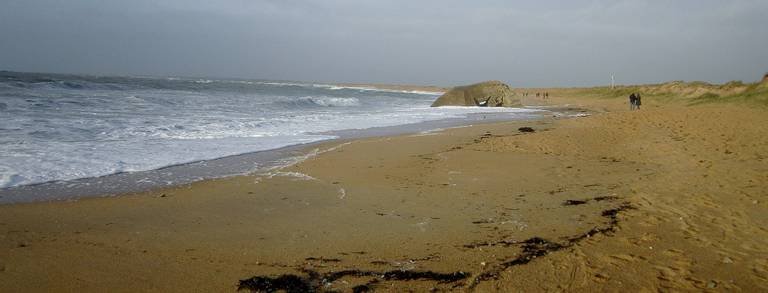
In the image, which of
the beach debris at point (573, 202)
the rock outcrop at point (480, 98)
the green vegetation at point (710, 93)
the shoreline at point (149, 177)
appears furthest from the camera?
the rock outcrop at point (480, 98)

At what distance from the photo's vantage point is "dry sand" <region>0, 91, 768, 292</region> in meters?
3.18

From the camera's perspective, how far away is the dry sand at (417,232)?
3.18 metres

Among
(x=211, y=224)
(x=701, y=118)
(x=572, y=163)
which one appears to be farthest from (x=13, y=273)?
(x=701, y=118)

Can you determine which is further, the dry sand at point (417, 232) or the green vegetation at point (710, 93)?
the green vegetation at point (710, 93)

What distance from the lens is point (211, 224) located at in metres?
4.42

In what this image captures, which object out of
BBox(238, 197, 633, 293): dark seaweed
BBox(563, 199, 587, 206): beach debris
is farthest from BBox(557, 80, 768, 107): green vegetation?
BBox(238, 197, 633, 293): dark seaweed

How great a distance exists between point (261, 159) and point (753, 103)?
20.2 m

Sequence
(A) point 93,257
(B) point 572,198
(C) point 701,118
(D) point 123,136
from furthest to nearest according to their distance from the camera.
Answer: (C) point 701,118, (D) point 123,136, (B) point 572,198, (A) point 93,257

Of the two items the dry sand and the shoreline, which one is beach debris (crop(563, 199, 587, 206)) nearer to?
the dry sand

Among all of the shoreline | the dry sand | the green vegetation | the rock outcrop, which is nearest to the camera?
the dry sand

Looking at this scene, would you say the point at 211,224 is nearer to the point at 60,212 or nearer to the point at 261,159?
the point at 60,212

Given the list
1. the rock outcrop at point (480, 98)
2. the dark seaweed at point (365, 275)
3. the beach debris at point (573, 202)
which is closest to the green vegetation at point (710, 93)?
the rock outcrop at point (480, 98)

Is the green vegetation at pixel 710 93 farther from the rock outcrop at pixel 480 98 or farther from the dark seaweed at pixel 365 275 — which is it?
the dark seaweed at pixel 365 275

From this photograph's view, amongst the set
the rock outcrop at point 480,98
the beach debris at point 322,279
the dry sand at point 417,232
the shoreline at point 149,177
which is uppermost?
the rock outcrop at point 480,98
